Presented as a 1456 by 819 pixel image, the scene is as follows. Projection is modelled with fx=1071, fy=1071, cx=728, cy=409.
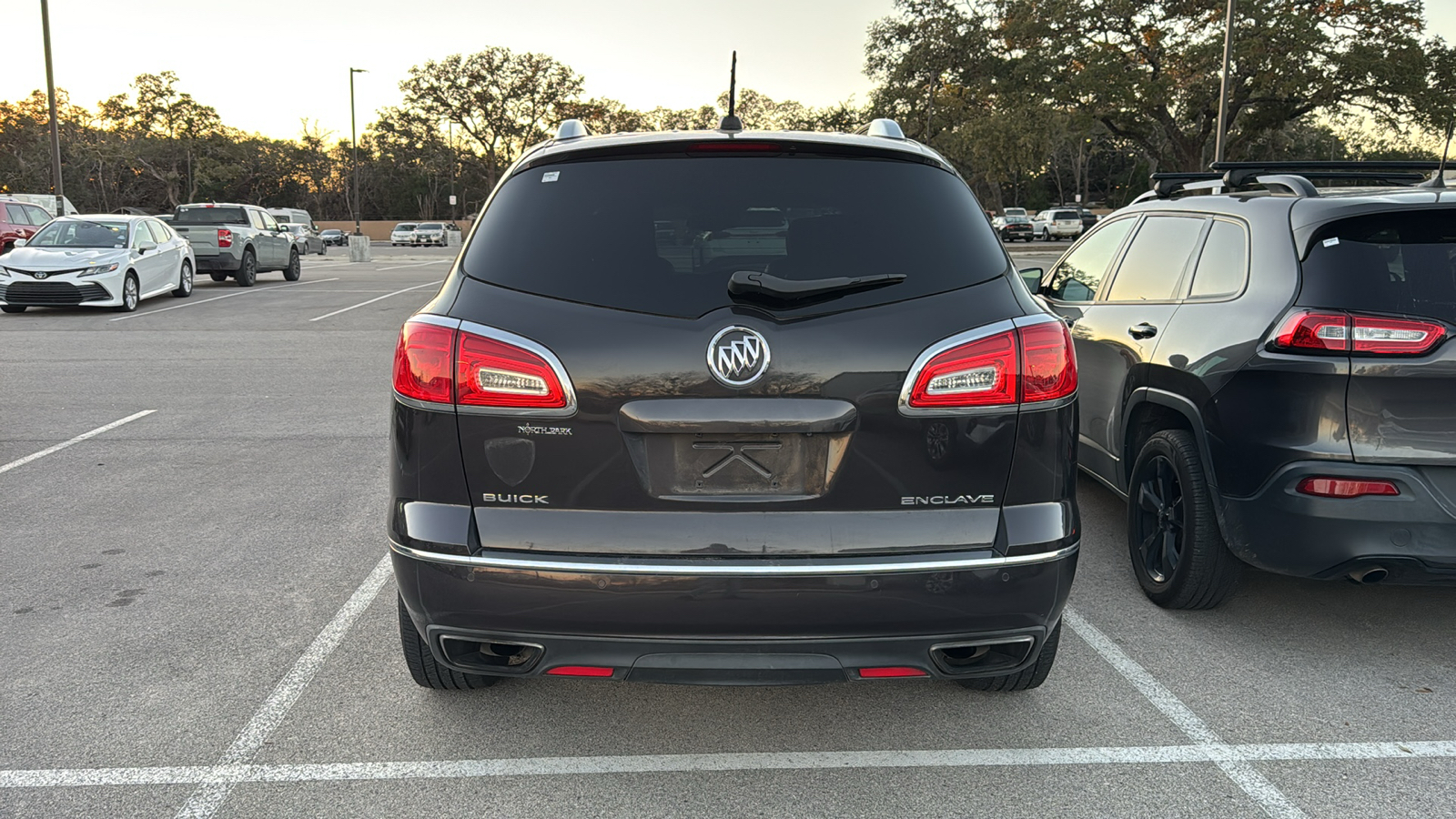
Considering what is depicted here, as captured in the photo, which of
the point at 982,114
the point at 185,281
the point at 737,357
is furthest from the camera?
the point at 982,114

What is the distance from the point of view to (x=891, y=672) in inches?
107

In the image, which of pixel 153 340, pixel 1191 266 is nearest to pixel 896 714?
pixel 1191 266

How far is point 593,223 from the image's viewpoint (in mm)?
2838

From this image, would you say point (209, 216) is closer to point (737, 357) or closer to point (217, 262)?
point (217, 262)

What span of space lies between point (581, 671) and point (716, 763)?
0.58 m

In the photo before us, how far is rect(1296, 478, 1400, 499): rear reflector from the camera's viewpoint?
3473 millimetres

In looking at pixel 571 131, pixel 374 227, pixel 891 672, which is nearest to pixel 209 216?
pixel 571 131

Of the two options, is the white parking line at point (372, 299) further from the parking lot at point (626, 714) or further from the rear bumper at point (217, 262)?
the parking lot at point (626, 714)

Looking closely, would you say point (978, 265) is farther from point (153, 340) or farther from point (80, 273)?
point (80, 273)

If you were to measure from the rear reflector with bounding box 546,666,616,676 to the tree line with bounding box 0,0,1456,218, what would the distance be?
1531cm

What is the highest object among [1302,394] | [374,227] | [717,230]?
[374,227]

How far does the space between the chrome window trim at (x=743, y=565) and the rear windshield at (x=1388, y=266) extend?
1.82 m

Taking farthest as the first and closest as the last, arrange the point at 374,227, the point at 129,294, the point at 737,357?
the point at 374,227 → the point at 129,294 → the point at 737,357

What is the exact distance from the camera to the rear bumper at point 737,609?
2594mm
